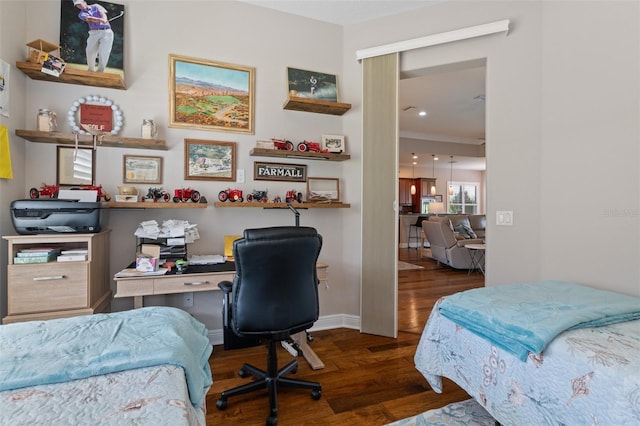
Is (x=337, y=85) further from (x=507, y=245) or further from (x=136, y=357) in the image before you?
(x=136, y=357)

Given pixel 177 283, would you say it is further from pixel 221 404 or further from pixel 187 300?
pixel 221 404

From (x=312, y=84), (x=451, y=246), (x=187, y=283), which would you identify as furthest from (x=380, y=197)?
(x=451, y=246)

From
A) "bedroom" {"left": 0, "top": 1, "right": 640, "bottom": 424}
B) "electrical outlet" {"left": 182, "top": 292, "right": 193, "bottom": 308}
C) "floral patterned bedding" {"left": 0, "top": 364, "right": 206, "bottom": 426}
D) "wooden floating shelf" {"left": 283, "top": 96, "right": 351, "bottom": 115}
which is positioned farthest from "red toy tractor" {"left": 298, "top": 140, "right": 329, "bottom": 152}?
"floral patterned bedding" {"left": 0, "top": 364, "right": 206, "bottom": 426}

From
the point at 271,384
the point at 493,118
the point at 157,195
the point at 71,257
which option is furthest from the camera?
the point at 493,118

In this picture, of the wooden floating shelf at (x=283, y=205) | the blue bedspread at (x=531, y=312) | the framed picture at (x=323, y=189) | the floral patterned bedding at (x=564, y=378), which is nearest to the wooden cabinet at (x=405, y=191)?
the framed picture at (x=323, y=189)

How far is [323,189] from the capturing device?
9.48 feet

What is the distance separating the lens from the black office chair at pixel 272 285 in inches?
61.0

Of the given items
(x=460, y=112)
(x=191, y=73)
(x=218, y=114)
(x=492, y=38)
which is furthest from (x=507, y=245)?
(x=460, y=112)

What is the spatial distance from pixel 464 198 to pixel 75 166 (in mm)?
11823

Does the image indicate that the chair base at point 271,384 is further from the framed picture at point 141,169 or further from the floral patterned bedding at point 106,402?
the framed picture at point 141,169

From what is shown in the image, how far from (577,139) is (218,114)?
2.71 metres

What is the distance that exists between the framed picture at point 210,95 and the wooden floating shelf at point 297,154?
0.83ft

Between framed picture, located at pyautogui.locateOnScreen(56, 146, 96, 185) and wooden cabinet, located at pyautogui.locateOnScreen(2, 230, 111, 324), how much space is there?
0.51 metres

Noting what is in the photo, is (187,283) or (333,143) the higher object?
(333,143)
